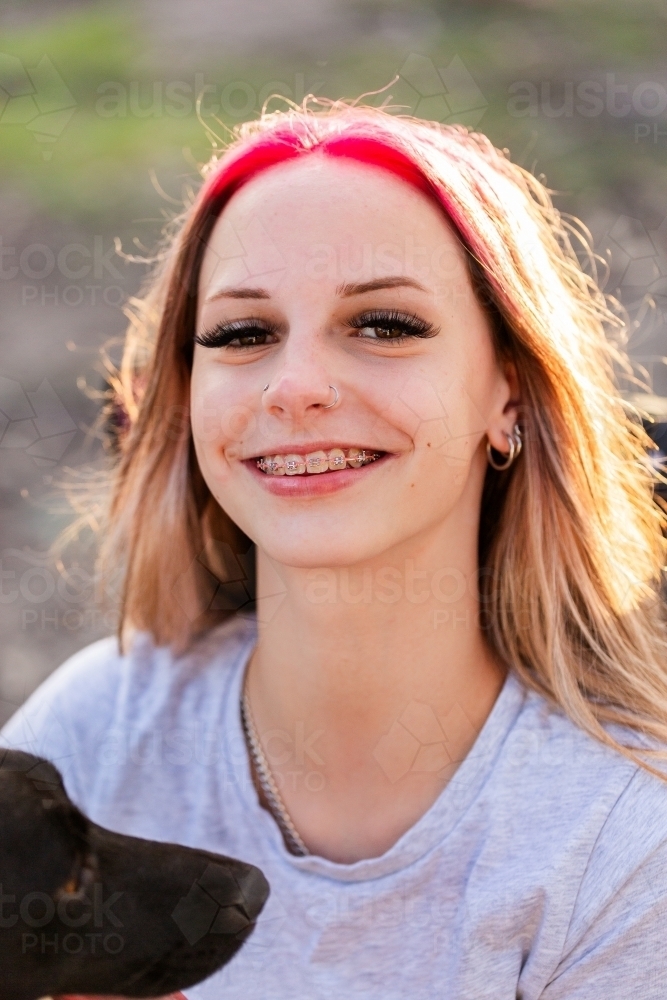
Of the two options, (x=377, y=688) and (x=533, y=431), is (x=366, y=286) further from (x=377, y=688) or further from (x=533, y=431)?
(x=377, y=688)

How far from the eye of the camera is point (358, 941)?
1361mm

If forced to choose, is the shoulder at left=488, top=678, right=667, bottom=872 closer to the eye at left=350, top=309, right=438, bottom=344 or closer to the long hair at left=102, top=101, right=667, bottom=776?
the long hair at left=102, top=101, right=667, bottom=776

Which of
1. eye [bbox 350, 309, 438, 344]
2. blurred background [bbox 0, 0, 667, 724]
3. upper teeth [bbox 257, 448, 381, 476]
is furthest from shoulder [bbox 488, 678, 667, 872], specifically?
blurred background [bbox 0, 0, 667, 724]

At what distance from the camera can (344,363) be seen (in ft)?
4.32

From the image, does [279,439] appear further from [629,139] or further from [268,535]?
[629,139]

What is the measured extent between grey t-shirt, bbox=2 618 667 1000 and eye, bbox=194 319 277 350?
0.54m

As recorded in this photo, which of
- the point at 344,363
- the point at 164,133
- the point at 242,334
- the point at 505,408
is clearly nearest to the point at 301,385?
the point at 344,363

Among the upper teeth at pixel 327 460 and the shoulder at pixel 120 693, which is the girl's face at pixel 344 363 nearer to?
the upper teeth at pixel 327 460

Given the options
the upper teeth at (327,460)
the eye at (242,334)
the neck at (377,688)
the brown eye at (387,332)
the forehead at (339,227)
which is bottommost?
the neck at (377,688)

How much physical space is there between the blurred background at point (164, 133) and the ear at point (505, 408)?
172 cm

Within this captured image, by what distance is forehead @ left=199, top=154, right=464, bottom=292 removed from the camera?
1.32 metres

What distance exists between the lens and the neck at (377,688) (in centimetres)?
144

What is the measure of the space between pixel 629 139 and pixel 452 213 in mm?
2659

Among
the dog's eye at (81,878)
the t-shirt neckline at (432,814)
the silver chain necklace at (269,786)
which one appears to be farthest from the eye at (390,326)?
the dog's eye at (81,878)
